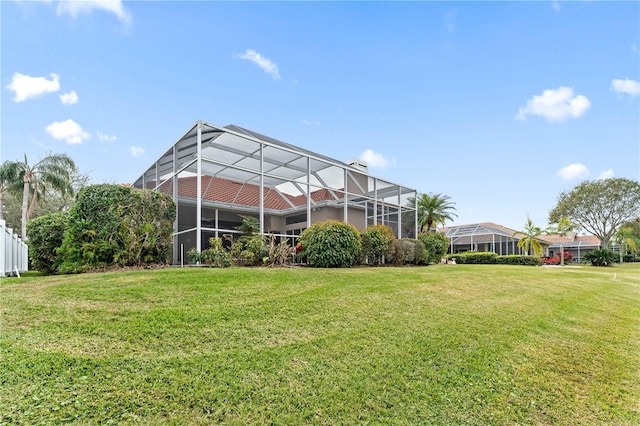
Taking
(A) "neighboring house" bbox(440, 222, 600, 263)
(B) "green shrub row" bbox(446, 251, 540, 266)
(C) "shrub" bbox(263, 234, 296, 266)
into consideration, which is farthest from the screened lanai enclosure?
(A) "neighboring house" bbox(440, 222, 600, 263)

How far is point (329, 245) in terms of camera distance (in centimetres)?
1140

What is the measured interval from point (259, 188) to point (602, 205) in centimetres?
3961

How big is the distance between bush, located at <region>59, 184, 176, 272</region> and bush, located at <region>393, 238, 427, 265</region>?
1011 cm

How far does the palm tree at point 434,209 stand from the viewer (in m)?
29.7

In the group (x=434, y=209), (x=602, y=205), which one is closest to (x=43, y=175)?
(x=434, y=209)

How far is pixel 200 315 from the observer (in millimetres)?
4500

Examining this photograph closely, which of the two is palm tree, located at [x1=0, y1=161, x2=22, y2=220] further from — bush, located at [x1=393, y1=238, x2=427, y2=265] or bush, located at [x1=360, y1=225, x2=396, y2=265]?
bush, located at [x1=393, y1=238, x2=427, y2=265]

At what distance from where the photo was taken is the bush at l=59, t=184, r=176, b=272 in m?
8.39

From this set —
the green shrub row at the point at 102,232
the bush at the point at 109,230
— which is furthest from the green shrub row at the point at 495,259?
the bush at the point at 109,230

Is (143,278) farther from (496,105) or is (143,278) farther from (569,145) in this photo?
(569,145)

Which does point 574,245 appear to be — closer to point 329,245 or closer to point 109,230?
point 329,245

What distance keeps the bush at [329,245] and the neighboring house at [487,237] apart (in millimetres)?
27844

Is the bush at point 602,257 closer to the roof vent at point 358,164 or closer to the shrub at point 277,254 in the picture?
the roof vent at point 358,164

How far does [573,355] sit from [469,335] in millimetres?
1431
